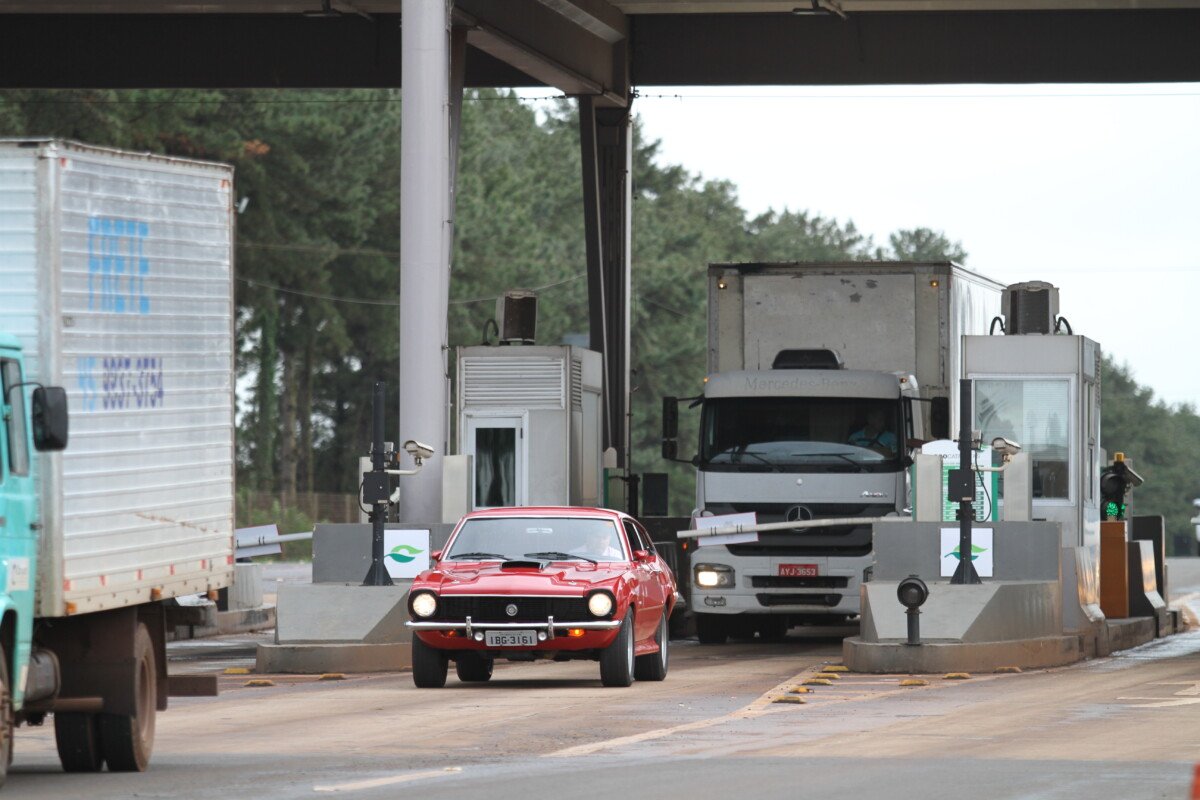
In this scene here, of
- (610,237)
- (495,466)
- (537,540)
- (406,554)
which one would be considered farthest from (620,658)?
(610,237)

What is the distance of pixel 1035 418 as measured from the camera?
27891 millimetres

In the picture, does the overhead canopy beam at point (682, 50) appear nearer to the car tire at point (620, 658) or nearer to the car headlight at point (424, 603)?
the car tire at point (620, 658)

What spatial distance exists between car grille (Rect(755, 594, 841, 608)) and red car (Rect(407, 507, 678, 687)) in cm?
615

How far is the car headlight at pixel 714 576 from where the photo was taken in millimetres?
28250

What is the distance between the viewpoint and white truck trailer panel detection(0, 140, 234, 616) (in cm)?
1278

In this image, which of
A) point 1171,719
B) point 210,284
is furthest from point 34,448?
point 1171,719

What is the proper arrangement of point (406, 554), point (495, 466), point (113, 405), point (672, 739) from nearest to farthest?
1. point (113, 405)
2. point (672, 739)
3. point (406, 554)
4. point (495, 466)

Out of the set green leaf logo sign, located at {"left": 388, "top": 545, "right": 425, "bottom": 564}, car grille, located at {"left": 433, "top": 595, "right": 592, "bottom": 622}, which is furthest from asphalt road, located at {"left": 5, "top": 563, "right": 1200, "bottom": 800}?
green leaf logo sign, located at {"left": 388, "top": 545, "right": 425, "bottom": 564}

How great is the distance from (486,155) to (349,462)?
1489 cm

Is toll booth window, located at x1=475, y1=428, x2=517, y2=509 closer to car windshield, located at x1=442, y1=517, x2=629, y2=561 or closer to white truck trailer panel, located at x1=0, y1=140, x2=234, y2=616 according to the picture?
car windshield, located at x1=442, y1=517, x2=629, y2=561

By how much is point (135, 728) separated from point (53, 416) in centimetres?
238

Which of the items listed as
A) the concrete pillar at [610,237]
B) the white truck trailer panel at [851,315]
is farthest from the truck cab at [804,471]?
the concrete pillar at [610,237]

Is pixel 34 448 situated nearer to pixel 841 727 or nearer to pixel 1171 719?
pixel 841 727

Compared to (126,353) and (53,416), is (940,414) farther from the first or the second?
(53,416)
